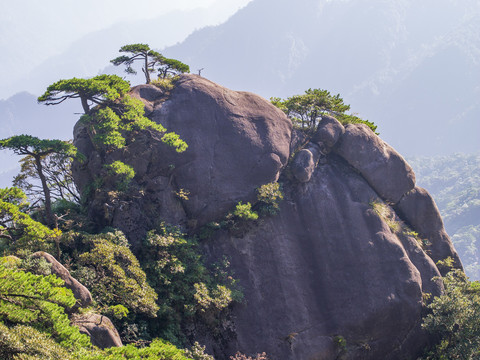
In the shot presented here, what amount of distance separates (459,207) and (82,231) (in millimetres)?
141493

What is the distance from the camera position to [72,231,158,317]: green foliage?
45.8 ft

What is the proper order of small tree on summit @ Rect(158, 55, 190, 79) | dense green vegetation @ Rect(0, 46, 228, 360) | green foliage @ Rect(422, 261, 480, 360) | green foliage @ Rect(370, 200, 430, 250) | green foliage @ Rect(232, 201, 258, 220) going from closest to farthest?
1. dense green vegetation @ Rect(0, 46, 228, 360)
2. green foliage @ Rect(422, 261, 480, 360)
3. green foliage @ Rect(232, 201, 258, 220)
4. green foliage @ Rect(370, 200, 430, 250)
5. small tree on summit @ Rect(158, 55, 190, 79)

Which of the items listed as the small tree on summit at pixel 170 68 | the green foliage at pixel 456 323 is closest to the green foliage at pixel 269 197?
the small tree on summit at pixel 170 68

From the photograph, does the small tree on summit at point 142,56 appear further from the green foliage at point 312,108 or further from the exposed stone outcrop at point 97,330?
the exposed stone outcrop at point 97,330

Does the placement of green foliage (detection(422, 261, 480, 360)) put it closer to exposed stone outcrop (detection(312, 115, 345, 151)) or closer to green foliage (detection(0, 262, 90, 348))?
exposed stone outcrop (detection(312, 115, 345, 151))

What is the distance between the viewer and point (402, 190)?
2186cm

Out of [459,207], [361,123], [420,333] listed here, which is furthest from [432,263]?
[459,207]

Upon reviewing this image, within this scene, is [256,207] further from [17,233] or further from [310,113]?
[17,233]

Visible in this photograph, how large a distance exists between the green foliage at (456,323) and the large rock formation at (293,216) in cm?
95

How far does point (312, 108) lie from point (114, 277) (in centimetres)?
1427

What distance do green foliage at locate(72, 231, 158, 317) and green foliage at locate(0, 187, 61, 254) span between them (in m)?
1.51

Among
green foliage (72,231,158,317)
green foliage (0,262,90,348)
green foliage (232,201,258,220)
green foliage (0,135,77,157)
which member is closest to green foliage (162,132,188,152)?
green foliage (232,201,258,220)

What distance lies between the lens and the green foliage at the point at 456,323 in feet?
54.0

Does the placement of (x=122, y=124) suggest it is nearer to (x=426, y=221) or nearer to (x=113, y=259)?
(x=113, y=259)
